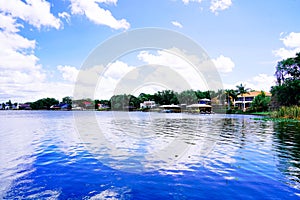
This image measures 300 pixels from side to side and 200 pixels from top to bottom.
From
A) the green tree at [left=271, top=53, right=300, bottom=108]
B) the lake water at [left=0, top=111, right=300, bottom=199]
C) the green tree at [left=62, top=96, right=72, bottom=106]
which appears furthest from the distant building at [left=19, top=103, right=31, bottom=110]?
the lake water at [left=0, top=111, right=300, bottom=199]

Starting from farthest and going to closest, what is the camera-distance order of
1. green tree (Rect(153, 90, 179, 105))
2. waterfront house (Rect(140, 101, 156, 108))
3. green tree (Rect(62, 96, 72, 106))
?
green tree (Rect(62, 96, 72, 106)) → waterfront house (Rect(140, 101, 156, 108)) → green tree (Rect(153, 90, 179, 105))

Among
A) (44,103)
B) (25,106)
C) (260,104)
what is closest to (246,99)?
(260,104)

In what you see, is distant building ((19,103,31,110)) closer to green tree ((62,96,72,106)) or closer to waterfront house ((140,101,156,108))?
green tree ((62,96,72,106))

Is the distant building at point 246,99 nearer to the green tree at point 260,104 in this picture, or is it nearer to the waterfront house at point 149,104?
the green tree at point 260,104

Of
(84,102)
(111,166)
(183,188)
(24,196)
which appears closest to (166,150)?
(111,166)

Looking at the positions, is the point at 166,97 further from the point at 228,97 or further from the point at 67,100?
the point at 67,100

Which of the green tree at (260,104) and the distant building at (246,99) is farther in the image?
the distant building at (246,99)

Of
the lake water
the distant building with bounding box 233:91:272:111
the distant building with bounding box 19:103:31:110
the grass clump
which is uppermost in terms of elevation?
the distant building with bounding box 233:91:272:111

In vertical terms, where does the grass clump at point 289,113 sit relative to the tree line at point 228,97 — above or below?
below

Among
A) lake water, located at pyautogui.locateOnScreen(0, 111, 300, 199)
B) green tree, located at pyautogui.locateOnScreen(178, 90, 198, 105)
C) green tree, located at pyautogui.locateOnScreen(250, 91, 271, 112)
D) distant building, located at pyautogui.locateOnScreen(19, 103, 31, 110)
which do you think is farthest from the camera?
distant building, located at pyautogui.locateOnScreen(19, 103, 31, 110)

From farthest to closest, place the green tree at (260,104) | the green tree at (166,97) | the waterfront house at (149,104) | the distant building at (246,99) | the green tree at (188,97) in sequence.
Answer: the waterfront house at (149,104), the green tree at (166,97), the green tree at (188,97), the distant building at (246,99), the green tree at (260,104)

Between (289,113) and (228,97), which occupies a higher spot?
(228,97)

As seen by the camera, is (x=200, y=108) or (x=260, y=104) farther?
(x=200, y=108)

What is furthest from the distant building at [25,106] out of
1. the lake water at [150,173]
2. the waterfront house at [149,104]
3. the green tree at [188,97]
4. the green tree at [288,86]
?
the lake water at [150,173]
